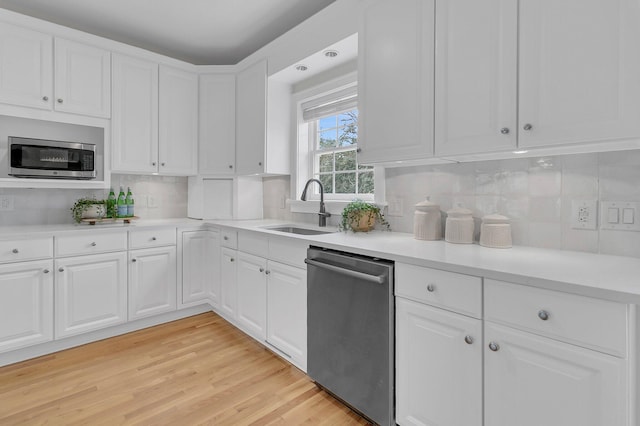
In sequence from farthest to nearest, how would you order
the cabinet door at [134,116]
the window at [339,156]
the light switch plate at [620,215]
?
the cabinet door at [134,116]
the window at [339,156]
the light switch plate at [620,215]

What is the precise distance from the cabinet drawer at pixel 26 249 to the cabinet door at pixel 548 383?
8.96 feet

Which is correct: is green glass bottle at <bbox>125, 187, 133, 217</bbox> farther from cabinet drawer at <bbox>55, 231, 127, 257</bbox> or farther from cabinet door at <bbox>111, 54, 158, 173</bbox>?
cabinet drawer at <bbox>55, 231, 127, 257</bbox>

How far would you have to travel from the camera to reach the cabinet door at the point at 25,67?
7.61ft

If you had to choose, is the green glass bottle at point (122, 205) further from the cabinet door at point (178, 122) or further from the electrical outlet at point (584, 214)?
the electrical outlet at point (584, 214)

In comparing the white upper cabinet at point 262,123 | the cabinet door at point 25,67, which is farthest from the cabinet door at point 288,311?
the cabinet door at point 25,67

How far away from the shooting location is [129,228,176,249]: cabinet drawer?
272 centimetres

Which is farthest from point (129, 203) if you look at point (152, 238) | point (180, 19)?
point (180, 19)

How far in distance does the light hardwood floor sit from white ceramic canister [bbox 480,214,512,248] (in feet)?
3.62

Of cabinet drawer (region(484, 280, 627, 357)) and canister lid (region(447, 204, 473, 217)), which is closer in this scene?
cabinet drawer (region(484, 280, 627, 357))

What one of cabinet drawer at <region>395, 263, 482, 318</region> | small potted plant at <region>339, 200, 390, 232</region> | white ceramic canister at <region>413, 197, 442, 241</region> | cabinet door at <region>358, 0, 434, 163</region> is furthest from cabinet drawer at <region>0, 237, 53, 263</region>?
white ceramic canister at <region>413, 197, 442, 241</region>

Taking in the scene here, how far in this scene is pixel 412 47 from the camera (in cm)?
177

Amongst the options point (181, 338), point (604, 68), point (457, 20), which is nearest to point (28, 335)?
point (181, 338)

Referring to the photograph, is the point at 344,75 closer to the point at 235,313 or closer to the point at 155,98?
the point at 155,98

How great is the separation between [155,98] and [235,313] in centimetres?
204
